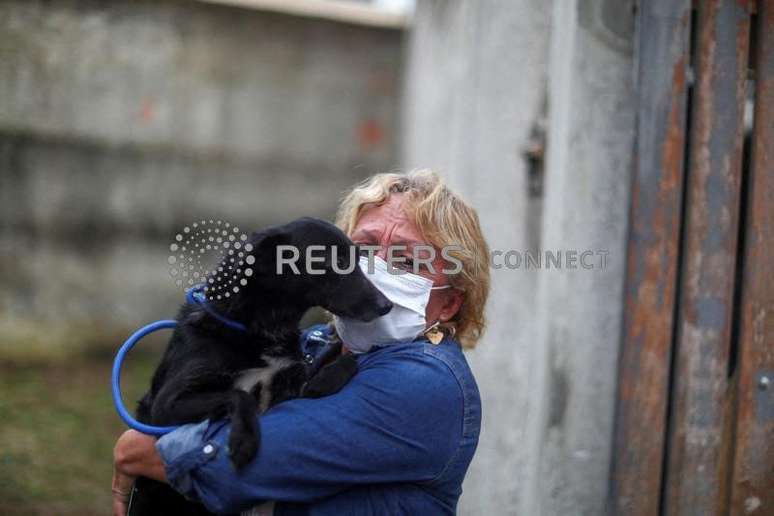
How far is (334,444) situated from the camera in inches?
63.7

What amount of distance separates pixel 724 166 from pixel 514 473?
1.67m

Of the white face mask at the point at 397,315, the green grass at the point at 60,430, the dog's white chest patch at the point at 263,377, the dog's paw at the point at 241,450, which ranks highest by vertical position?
the white face mask at the point at 397,315

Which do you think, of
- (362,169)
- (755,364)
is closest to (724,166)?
(755,364)

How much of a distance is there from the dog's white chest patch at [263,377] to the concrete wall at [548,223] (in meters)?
1.08

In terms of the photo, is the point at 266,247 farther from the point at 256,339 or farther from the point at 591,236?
the point at 591,236

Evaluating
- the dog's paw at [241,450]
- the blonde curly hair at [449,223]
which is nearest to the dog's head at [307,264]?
the blonde curly hair at [449,223]

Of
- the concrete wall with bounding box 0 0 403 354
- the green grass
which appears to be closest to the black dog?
the green grass

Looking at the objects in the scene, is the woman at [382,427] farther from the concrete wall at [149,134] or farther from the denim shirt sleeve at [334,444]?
the concrete wall at [149,134]

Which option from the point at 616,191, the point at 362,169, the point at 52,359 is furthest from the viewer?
the point at 362,169

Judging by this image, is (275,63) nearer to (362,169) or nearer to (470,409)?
(362,169)

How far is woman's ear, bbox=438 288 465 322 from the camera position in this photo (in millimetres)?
2035

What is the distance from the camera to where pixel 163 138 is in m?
5.73

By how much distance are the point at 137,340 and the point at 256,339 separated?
0.33m

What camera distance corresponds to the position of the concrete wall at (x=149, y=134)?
5.44m
